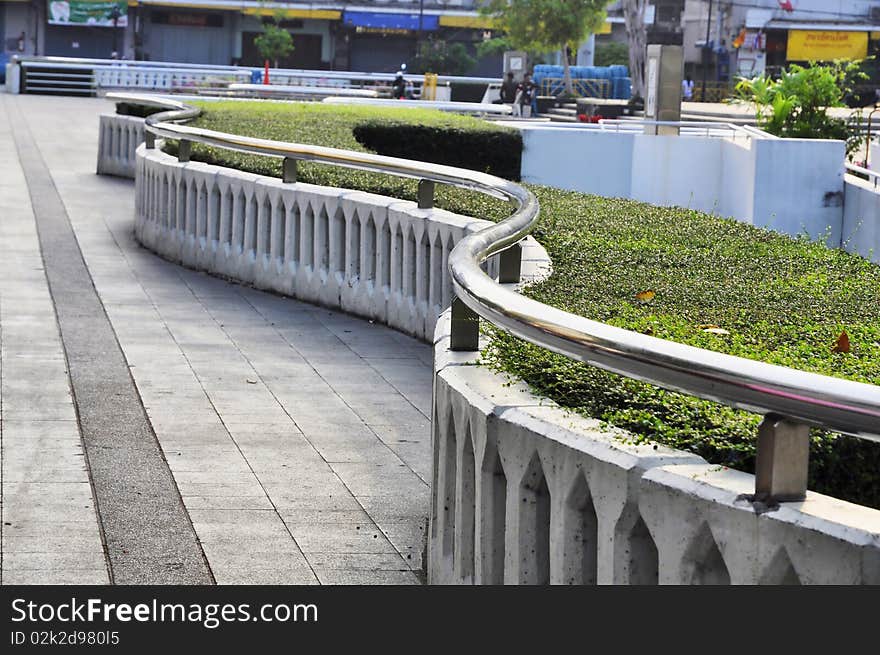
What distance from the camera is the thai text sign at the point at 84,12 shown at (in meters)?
63.6

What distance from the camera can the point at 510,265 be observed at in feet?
20.2

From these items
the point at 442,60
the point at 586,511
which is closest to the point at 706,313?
the point at 586,511

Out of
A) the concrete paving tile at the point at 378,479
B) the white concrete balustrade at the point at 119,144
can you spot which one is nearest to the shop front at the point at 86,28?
the white concrete balustrade at the point at 119,144

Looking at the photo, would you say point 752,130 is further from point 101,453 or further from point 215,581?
point 215,581

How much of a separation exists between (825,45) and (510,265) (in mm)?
61193

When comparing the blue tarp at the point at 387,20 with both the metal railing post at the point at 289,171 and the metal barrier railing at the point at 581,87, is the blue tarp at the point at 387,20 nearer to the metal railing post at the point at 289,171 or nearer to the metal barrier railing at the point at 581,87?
the metal barrier railing at the point at 581,87

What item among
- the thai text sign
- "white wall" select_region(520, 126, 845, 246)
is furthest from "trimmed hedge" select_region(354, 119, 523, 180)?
the thai text sign

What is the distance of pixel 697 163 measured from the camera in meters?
20.2

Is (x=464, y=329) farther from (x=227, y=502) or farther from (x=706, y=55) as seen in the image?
(x=706, y=55)

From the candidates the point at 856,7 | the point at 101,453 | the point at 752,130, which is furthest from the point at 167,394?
the point at 856,7
